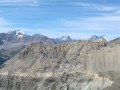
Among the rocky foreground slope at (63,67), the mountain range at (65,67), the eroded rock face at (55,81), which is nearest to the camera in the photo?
the eroded rock face at (55,81)

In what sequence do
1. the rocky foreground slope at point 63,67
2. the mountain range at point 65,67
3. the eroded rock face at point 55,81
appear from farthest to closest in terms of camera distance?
the rocky foreground slope at point 63,67
the mountain range at point 65,67
the eroded rock face at point 55,81

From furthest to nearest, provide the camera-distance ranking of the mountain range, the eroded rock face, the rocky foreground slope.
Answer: the rocky foreground slope, the mountain range, the eroded rock face

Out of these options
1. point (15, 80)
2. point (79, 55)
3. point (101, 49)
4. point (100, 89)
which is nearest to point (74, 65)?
point (79, 55)

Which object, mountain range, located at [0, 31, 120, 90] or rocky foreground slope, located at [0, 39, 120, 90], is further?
rocky foreground slope, located at [0, 39, 120, 90]

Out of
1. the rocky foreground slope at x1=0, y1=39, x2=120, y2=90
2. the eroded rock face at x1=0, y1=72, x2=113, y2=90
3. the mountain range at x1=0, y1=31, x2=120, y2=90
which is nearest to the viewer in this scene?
the eroded rock face at x1=0, y1=72, x2=113, y2=90

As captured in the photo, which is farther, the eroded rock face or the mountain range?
the mountain range

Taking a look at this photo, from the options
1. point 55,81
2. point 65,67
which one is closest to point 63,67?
point 65,67

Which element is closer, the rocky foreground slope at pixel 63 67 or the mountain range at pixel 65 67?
the mountain range at pixel 65 67

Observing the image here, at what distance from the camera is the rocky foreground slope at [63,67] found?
122 meters

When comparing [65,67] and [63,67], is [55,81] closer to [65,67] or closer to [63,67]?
[63,67]

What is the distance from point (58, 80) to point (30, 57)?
89.1 ft

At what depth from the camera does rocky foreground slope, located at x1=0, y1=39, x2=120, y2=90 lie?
4808 inches

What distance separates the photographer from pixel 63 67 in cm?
13300

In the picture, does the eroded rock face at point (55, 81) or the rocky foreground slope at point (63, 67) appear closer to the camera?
the eroded rock face at point (55, 81)
